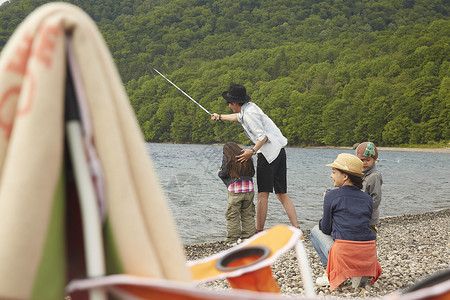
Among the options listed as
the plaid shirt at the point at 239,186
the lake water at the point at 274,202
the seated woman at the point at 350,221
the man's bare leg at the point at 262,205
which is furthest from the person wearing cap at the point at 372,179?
the lake water at the point at 274,202

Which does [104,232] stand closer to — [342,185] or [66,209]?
[66,209]

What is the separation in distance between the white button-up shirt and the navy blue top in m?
2.50

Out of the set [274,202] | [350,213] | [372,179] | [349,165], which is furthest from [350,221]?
[274,202]

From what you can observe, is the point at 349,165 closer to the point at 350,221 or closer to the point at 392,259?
the point at 350,221

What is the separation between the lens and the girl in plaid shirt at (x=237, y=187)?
23.0 feet

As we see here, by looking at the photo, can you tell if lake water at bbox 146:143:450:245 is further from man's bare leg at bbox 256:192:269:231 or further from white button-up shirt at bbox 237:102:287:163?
white button-up shirt at bbox 237:102:287:163

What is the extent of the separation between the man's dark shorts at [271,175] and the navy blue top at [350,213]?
98.4 inches

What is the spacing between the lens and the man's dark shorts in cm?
681

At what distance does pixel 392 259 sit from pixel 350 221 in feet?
9.01

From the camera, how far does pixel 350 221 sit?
413cm

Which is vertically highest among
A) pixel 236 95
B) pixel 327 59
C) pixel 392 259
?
pixel 236 95

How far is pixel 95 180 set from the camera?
1.04 m

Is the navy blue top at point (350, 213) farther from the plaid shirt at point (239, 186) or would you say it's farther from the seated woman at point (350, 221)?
the plaid shirt at point (239, 186)

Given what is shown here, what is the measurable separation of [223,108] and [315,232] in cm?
3427
